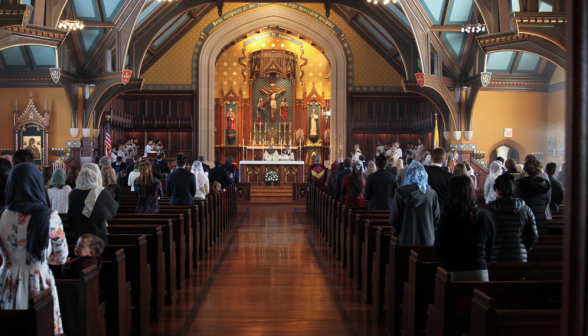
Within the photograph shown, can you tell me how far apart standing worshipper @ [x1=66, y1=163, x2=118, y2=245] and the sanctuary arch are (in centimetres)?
1532

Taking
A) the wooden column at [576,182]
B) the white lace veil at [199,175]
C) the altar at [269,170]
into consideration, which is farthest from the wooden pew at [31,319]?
the altar at [269,170]

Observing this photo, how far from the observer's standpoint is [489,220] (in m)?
2.92

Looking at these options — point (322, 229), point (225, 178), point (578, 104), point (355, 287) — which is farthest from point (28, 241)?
point (225, 178)

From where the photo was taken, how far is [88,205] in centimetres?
380

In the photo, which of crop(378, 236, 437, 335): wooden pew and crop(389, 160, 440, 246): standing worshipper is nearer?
crop(378, 236, 437, 335): wooden pew

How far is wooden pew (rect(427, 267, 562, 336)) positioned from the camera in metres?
2.50

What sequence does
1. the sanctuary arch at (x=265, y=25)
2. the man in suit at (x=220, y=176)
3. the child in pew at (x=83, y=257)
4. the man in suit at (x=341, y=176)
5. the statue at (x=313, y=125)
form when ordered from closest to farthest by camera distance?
1. the child in pew at (x=83, y=257)
2. the man in suit at (x=341, y=176)
3. the man in suit at (x=220, y=176)
4. the sanctuary arch at (x=265, y=25)
5. the statue at (x=313, y=125)

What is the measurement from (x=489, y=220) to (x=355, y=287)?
111 inches

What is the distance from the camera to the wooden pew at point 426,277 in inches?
124

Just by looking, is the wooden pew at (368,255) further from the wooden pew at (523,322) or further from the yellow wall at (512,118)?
the yellow wall at (512,118)

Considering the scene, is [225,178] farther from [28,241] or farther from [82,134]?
[28,241]

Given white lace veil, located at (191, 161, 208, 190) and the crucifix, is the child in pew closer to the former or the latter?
white lace veil, located at (191, 161, 208, 190)

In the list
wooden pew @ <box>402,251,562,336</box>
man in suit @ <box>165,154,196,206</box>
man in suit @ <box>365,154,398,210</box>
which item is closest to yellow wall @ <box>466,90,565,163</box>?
man in suit @ <box>365,154,398,210</box>

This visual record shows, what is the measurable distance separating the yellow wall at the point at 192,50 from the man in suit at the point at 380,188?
13791 millimetres
